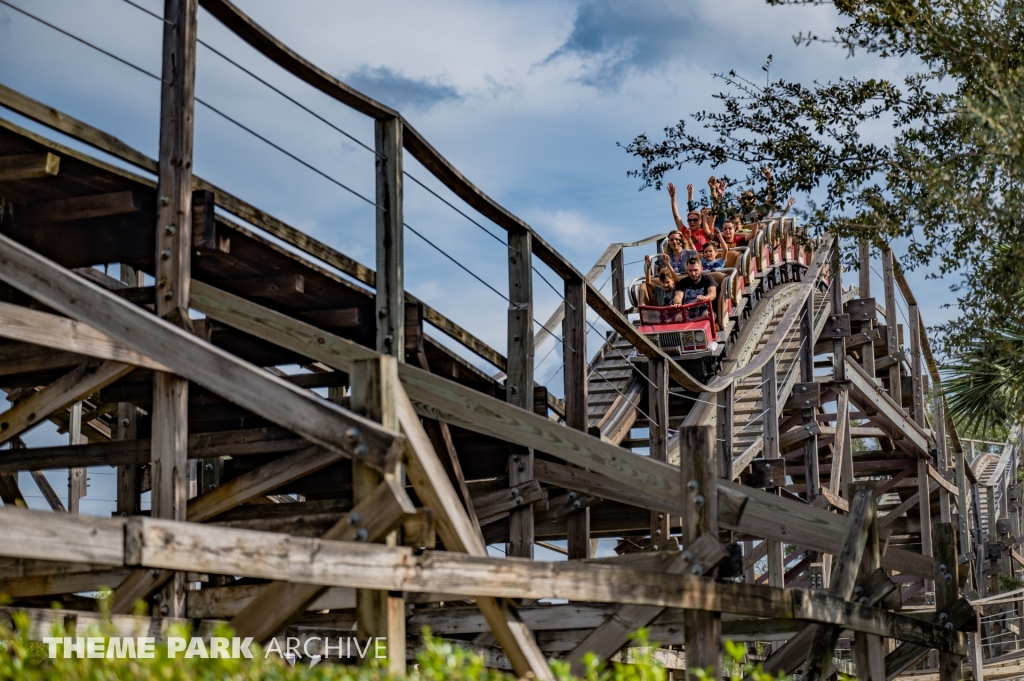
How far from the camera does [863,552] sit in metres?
7.66

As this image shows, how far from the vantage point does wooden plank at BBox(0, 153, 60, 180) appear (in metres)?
6.13

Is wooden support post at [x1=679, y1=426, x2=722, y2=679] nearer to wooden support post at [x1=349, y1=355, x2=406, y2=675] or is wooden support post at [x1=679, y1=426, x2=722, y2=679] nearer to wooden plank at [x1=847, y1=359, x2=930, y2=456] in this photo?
wooden support post at [x1=349, y1=355, x2=406, y2=675]

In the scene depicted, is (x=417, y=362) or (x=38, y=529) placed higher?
(x=417, y=362)

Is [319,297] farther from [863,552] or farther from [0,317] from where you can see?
[863,552]

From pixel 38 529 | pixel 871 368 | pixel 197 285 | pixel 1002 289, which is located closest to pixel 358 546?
pixel 38 529

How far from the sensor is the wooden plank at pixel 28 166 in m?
6.13

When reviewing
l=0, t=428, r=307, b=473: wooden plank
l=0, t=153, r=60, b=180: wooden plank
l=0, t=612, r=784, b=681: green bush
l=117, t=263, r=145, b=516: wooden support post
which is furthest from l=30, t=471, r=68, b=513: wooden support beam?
l=0, t=612, r=784, b=681: green bush

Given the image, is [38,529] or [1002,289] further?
[1002,289]

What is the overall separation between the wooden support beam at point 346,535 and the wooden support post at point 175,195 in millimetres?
1800

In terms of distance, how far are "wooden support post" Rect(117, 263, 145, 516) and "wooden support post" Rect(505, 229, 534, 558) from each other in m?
2.35

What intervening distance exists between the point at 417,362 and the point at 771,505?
2.24 m

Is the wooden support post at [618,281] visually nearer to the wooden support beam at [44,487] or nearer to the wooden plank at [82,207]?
the wooden support beam at [44,487]

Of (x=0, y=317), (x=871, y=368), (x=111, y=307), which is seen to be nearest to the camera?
(x=111, y=307)

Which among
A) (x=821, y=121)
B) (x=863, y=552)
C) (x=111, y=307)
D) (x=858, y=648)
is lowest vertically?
(x=858, y=648)
